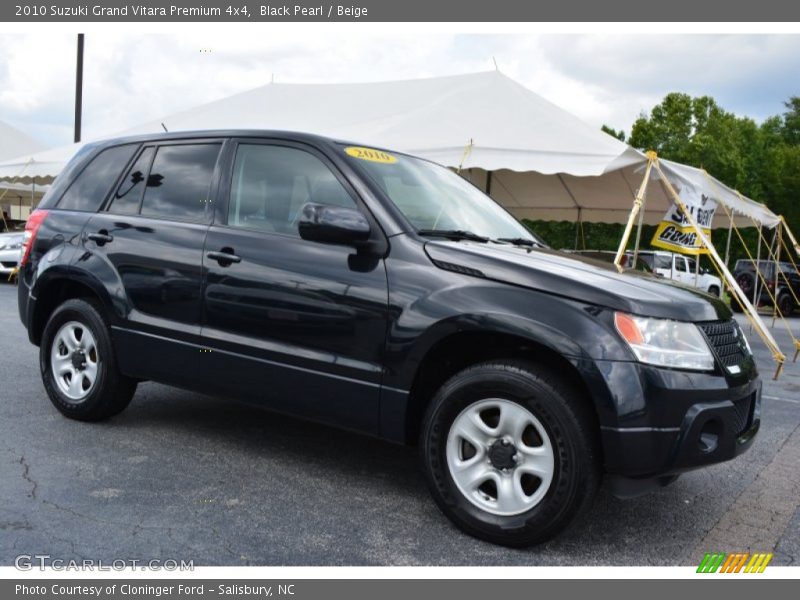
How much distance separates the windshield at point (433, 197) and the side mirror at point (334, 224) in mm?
302

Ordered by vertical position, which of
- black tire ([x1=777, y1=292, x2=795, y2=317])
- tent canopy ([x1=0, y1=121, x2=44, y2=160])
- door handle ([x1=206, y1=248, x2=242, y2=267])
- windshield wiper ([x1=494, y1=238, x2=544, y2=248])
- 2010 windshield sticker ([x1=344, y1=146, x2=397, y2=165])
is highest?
tent canopy ([x1=0, y1=121, x2=44, y2=160])

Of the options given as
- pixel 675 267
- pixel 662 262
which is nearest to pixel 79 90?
pixel 662 262

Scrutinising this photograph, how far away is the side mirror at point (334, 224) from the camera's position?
3428mm

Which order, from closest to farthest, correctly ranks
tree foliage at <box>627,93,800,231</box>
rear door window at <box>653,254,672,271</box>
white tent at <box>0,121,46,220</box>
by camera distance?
1. rear door window at <box>653,254,672,271</box>
2. white tent at <box>0,121,46,220</box>
3. tree foliage at <box>627,93,800,231</box>

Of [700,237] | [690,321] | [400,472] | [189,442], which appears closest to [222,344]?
[189,442]

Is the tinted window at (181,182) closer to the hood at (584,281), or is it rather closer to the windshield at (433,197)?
the windshield at (433,197)

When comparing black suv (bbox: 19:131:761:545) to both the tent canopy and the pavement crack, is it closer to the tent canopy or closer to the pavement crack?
the pavement crack

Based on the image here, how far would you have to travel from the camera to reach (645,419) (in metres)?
2.93

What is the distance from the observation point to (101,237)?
4.53 metres

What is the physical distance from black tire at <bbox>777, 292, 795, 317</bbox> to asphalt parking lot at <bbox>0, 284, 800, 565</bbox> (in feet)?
63.7

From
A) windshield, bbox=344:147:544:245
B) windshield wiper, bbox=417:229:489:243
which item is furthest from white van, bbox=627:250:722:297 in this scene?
windshield wiper, bbox=417:229:489:243

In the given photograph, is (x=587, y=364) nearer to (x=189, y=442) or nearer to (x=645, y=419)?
(x=645, y=419)

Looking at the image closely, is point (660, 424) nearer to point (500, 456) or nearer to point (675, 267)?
point (500, 456)

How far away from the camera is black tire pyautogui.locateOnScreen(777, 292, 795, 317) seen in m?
22.6
